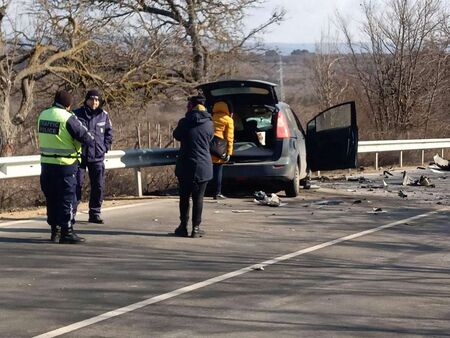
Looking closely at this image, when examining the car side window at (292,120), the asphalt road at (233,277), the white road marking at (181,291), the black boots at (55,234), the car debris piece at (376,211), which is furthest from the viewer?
the car side window at (292,120)

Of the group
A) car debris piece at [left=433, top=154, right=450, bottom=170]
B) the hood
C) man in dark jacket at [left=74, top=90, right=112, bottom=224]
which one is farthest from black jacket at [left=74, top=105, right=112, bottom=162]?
car debris piece at [left=433, top=154, right=450, bottom=170]

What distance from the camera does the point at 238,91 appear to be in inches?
537

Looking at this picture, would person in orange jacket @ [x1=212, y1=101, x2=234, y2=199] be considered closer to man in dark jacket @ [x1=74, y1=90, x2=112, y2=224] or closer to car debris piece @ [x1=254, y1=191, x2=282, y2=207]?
car debris piece @ [x1=254, y1=191, x2=282, y2=207]

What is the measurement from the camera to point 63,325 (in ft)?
18.5

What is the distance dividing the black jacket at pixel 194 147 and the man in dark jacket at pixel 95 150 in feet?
4.34

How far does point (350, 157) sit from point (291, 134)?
74.6 inches

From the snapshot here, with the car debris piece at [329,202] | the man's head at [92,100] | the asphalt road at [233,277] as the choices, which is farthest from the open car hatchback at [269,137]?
the man's head at [92,100]

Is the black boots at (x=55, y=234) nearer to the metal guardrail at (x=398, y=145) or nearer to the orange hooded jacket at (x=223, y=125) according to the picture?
the orange hooded jacket at (x=223, y=125)

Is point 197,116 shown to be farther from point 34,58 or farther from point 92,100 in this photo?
point 34,58

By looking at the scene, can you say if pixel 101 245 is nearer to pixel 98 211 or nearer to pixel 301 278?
pixel 98 211

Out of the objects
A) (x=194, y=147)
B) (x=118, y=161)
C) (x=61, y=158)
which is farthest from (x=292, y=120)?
(x=61, y=158)

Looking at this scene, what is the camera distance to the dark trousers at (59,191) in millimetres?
8750

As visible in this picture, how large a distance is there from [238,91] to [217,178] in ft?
5.24

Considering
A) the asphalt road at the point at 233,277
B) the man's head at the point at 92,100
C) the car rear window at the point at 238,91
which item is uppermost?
the car rear window at the point at 238,91
